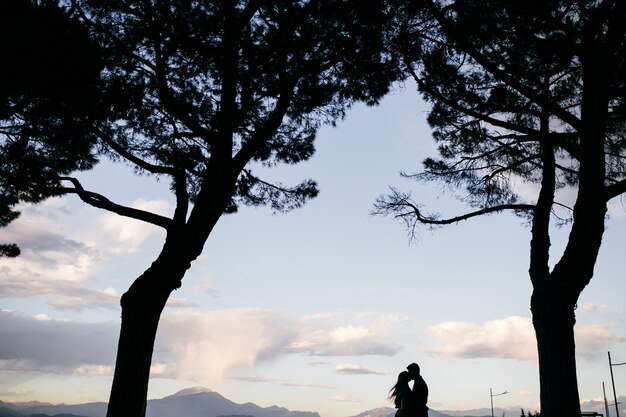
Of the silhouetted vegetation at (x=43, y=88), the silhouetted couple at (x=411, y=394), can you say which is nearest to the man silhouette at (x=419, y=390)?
the silhouetted couple at (x=411, y=394)

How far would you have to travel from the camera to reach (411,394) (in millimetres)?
7289

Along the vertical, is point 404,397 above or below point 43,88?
below

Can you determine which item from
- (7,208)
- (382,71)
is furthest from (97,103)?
(7,208)

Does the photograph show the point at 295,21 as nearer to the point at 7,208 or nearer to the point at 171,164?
the point at 171,164

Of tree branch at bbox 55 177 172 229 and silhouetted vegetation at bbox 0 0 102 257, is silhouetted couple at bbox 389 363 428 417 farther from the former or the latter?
silhouetted vegetation at bbox 0 0 102 257

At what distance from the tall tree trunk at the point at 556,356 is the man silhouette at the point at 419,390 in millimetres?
1673

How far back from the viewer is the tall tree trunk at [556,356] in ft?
19.2

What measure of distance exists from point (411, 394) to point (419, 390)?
124mm

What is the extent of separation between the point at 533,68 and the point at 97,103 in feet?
20.8

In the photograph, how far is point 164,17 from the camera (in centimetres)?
720

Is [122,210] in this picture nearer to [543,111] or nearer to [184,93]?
[184,93]

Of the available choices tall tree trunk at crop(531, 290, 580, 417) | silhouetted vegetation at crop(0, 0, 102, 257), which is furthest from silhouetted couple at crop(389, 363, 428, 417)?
silhouetted vegetation at crop(0, 0, 102, 257)

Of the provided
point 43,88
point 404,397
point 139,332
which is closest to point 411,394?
point 404,397

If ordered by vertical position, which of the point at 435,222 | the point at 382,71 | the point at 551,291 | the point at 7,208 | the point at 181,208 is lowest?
the point at 551,291
